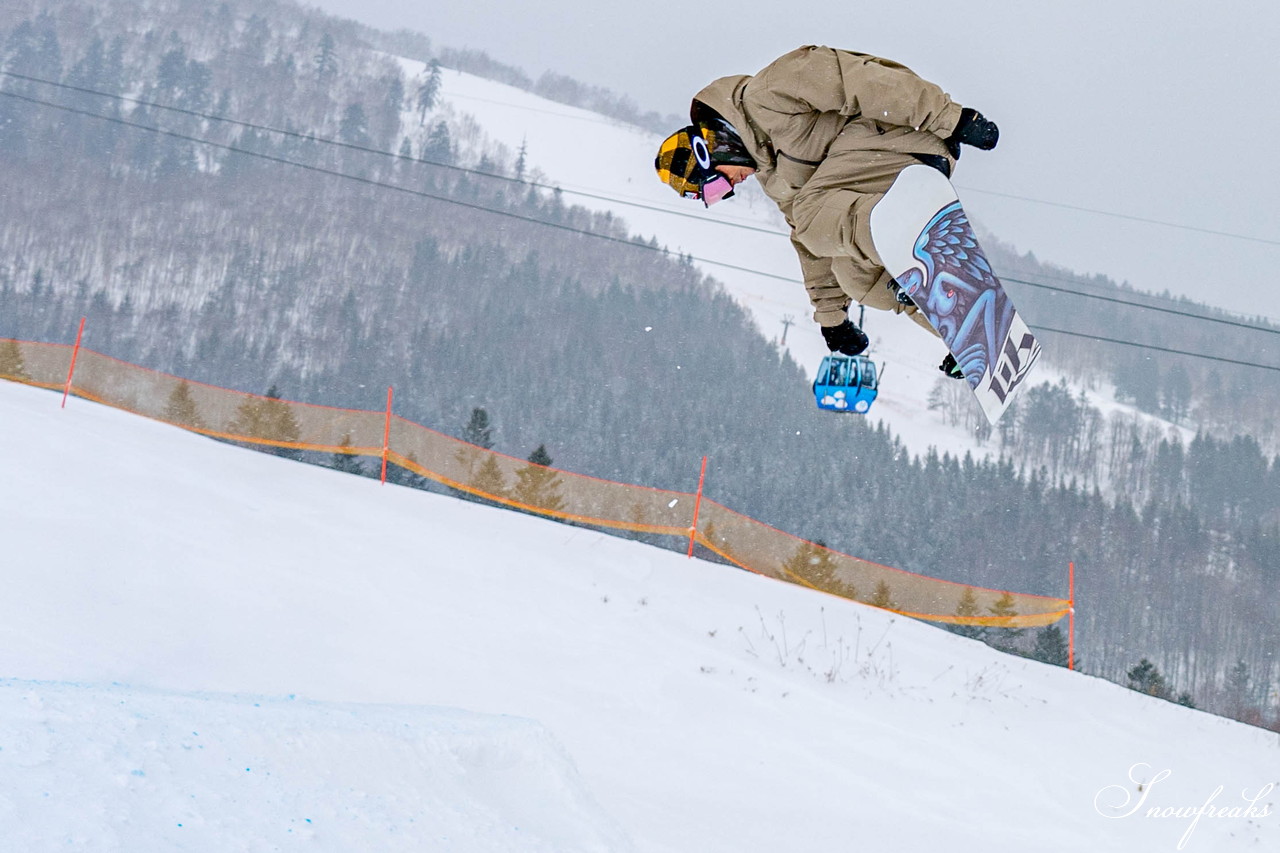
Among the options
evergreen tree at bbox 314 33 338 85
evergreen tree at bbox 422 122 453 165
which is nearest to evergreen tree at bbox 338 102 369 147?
evergreen tree at bbox 422 122 453 165

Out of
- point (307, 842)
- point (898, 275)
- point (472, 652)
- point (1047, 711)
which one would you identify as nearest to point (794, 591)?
point (1047, 711)

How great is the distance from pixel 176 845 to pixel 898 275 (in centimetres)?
297

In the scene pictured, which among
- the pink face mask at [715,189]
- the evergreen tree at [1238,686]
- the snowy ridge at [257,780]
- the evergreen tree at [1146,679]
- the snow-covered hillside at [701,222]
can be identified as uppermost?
the snow-covered hillside at [701,222]

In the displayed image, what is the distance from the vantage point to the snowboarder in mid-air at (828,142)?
3307mm

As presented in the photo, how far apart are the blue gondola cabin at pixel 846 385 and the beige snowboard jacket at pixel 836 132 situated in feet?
1.22

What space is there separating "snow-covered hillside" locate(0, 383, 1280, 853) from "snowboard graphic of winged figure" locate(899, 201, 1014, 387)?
2107 mm

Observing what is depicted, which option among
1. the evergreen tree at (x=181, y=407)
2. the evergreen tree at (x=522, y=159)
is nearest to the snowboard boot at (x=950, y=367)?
the evergreen tree at (x=181, y=407)

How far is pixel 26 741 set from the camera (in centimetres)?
140

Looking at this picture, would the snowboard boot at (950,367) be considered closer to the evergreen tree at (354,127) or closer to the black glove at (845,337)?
the black glove at (845,337)

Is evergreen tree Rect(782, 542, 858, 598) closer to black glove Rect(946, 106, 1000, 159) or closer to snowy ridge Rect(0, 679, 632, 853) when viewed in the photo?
black glove Rect(946, 106, 1000, 159)

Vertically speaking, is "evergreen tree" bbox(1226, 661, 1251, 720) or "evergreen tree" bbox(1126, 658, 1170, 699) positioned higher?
"evergreen tree" bbox(1126, 658, 1170, 699)

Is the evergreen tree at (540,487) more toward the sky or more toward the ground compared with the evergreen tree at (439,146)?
more toward the ground

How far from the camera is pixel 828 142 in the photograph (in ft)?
11.6

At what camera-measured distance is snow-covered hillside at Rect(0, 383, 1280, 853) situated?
1.58 meters
